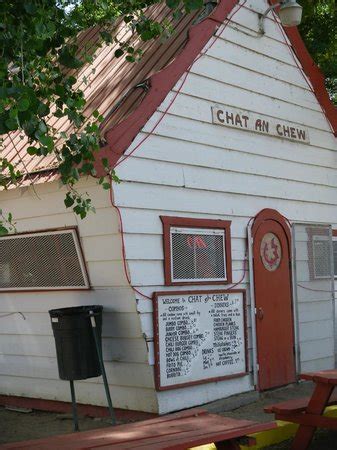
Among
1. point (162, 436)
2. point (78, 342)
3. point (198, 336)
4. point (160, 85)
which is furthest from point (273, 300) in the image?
point (162, 436)

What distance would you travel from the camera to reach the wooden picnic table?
6.04 metres

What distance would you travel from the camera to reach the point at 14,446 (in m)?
4.48

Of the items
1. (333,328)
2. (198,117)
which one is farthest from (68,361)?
(333,328)

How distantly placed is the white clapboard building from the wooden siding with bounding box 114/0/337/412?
0.9 inches

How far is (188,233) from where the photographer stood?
25.4ft

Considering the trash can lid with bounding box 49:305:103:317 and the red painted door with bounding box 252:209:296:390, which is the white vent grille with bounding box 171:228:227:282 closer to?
the red painted door with bounding box 252:209:296:390

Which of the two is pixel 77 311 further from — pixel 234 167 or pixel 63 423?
pixel 234 167

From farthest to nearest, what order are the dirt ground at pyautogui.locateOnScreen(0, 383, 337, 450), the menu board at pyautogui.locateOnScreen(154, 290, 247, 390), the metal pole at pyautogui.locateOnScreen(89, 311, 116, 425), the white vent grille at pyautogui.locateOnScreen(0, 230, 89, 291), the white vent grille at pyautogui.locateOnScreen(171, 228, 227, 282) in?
the white vent grille at pyautogui.locateOnScreen(171, 228, 227, 282) → the white vent grille at pyautogui.locateOnScreen(0, 230, 89, 291) → the menu board at pyautogui.locateOnScreen(154, 290, 247, 390) → the dirt ground at pyautogui.locateOnScreen(0, 383, 337, 450) → the metal pole at pyautogui.locateOnScreen(89, 311, 116, 425)

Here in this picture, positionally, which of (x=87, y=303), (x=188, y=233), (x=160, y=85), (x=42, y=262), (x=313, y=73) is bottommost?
(x=87, y=303)

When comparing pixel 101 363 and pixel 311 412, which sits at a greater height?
pixel 101 363

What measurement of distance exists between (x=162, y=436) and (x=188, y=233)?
3.35 metres

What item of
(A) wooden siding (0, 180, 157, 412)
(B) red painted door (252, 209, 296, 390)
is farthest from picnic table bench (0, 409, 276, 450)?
(B) red painted door (252, 209, 296, 390)

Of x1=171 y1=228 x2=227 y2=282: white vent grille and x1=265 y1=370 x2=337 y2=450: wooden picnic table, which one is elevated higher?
x1=171 y1=228 x2=227 y2=282: white vent grille

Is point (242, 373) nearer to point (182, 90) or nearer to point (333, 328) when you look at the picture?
point (333, 328)
